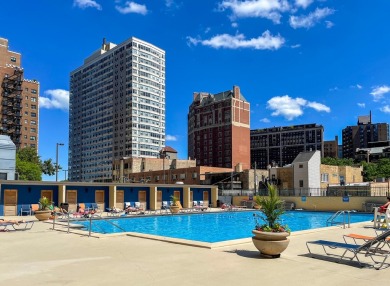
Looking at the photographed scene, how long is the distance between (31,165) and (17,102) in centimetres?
4755

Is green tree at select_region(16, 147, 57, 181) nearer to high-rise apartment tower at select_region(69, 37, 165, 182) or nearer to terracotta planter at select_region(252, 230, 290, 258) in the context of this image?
high-rise apartment tower at select_region(69, 37, 165, 182)

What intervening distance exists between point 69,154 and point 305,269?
184 meters

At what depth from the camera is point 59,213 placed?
28031 millimetres

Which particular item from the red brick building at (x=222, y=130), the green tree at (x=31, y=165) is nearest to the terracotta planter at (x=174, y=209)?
the green tree at (x=31, y=165)

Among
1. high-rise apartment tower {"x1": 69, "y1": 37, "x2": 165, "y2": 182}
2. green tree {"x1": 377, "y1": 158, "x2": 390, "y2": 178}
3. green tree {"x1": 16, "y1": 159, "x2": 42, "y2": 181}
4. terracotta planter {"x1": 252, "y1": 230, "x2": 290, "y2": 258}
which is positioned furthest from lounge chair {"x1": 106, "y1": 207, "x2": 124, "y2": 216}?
high-rise apartment tower {"x1": 69, "y1": 37, "x2": 165, "y2": 182}

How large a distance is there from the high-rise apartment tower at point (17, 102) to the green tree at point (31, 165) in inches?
1068

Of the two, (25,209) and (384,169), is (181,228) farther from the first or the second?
(384,169)

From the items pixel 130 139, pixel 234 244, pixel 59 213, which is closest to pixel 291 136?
pixel 130 139

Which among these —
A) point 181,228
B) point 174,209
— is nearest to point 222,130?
point 174,209

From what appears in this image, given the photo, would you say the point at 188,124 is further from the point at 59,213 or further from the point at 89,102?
the point at 59,213

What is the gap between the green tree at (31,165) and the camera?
237 feet

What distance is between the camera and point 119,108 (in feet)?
502

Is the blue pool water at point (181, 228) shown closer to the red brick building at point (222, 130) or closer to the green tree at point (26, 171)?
the green tree at point (26, 171)

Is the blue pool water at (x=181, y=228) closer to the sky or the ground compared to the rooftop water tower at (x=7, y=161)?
closer to the ground
